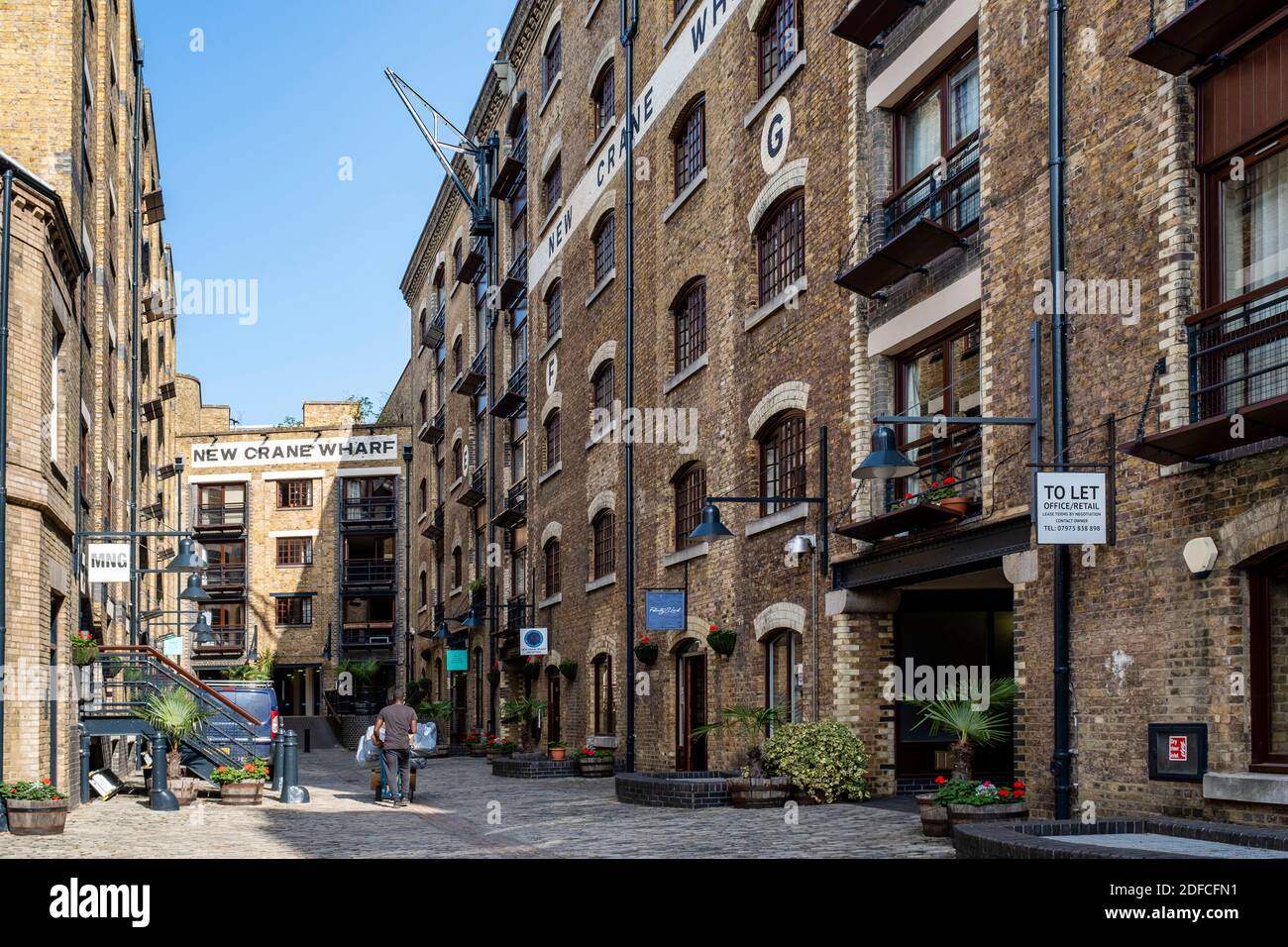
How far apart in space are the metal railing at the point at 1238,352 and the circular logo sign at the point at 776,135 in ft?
31.7

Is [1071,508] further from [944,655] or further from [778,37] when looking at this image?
[778,37]

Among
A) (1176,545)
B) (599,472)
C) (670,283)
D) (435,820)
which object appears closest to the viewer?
(1176,545)

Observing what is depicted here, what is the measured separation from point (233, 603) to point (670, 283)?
138 feet

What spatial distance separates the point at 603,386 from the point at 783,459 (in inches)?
371

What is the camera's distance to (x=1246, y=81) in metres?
11.2

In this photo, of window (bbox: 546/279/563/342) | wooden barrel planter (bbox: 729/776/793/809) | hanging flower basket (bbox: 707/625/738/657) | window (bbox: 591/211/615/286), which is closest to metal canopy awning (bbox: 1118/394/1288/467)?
wooden barrel planter (bbox: 729/776/793/809)

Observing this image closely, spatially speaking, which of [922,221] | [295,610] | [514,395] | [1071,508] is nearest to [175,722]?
[922,221]

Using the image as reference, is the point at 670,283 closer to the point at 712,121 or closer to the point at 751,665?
the point at 712,121

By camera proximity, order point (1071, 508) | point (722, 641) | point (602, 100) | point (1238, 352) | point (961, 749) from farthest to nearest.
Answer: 1. point (602, 100)
2. point (722, 641)
3. point (961, 749)
4. point (1071, 508)
5. point (1238, 352)

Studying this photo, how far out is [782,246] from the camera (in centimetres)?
2088

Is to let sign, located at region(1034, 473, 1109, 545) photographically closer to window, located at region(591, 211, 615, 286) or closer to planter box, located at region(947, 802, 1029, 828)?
planter box, located at region(947, 802, 1029, 828)

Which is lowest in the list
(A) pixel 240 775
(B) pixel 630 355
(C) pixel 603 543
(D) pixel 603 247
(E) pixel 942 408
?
(A) pixel 240 775

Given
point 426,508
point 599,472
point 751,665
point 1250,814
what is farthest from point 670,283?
point 426,508

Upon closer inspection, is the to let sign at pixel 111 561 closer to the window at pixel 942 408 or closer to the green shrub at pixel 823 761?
the green shrub at pixel 823 761
